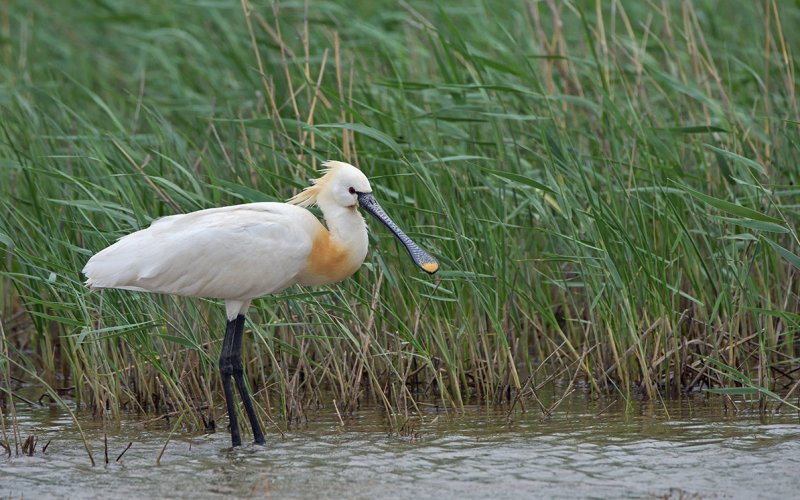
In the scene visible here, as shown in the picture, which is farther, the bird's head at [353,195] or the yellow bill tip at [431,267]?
the bird's head at [353,195]

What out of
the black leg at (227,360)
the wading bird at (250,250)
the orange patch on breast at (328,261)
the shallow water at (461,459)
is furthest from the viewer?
the black leg at (227,360)

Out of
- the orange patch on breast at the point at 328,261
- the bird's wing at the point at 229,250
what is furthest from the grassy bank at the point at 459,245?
the orange patch on breast at the point at 328,261

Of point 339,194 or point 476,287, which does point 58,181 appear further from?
point 476,287

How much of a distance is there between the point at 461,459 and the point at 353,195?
1.44 m

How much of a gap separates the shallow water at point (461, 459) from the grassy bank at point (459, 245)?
223 millimetres

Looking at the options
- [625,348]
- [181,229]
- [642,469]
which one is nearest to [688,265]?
[625,348]

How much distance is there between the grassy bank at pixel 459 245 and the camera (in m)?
6.32

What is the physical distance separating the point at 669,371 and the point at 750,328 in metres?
0.63

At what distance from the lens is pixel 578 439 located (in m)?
5.80

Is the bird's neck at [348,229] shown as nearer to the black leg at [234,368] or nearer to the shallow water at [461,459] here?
the black leg at [234,368]

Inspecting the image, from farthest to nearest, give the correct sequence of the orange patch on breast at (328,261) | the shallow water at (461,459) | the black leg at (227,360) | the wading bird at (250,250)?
the black leg at (227,360)
the orange patch on breast at (328,261)
the wading bird at (250,250)
the shallow water at (461,459)

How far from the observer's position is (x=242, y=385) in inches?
244

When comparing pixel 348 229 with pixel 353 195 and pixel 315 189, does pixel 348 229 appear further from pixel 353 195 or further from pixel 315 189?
pixel 315 189

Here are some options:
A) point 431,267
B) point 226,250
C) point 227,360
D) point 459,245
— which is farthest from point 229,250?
point 459,245
